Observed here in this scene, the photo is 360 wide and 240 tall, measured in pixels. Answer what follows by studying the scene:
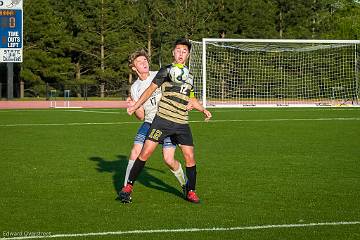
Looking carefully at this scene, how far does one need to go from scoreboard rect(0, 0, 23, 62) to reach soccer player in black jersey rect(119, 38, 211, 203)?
1302 inches

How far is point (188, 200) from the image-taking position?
9.16 m

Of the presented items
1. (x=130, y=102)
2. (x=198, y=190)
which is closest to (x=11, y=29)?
(x=198, y=190)

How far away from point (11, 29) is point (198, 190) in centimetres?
3279

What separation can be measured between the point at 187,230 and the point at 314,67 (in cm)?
3829

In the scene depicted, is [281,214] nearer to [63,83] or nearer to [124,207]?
[124,207]

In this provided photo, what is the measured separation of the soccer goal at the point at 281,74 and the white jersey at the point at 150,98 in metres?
29.4

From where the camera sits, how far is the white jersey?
958 cm

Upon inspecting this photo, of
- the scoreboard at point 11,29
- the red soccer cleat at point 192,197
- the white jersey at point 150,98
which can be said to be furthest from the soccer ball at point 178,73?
the scoreboard at point 11,29

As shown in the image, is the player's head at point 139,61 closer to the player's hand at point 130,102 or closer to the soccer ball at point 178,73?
the player's hand at point 130,102

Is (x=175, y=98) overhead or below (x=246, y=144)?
overhead

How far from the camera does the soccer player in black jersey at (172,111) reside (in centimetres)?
886

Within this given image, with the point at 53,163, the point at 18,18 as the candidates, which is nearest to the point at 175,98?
the point at 53,163

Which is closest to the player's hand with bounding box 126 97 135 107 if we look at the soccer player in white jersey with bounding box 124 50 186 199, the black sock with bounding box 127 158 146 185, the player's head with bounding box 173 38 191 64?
the soccer player in white jersey with bounding box 124 50 186 199

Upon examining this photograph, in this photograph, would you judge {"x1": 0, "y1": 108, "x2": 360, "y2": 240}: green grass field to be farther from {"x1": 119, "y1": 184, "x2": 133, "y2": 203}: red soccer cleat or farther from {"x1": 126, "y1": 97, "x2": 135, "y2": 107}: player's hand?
{"x1": 126, "y1": 97, "x2": 135, "y2": 107}: player's hand
